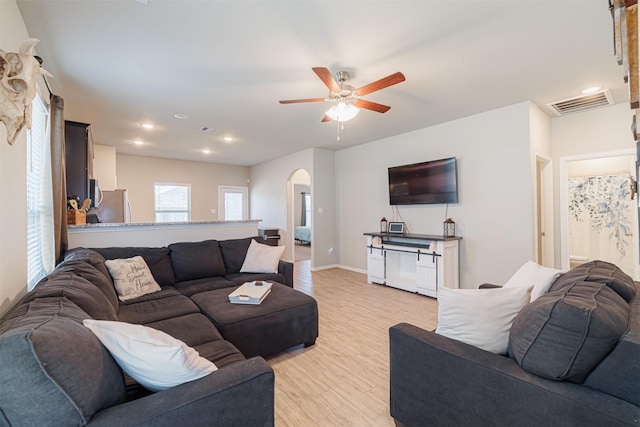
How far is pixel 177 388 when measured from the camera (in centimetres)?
105

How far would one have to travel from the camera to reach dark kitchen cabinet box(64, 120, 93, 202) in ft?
10.5

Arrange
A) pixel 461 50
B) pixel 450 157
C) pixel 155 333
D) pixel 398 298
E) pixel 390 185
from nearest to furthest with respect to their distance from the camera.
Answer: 1. pixel 155 333
2. pixel 461 50
3. pixel 398 298
4. pixel 450 157
5. pixel 390 185

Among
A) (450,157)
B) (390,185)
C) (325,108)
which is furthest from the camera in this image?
(390,185)

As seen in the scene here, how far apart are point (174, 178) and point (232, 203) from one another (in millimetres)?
1651

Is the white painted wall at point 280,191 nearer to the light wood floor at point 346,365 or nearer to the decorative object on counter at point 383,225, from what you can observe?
the decorative object on counter at point 383,225

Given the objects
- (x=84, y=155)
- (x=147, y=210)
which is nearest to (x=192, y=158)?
(x=147, y=210)

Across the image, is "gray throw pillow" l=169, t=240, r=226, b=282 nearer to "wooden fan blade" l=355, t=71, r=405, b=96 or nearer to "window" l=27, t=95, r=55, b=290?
"window" l=27, t=95, r=55, b=290

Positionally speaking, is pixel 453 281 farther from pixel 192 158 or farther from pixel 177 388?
pixel 192 158

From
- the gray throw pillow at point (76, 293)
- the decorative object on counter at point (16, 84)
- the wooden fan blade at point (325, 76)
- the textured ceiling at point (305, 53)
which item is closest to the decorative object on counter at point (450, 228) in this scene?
the textured ceiling at point (305, 53)

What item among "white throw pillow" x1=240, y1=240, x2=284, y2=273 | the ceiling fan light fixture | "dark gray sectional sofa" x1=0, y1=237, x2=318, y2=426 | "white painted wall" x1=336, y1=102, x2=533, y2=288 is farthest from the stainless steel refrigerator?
"white painted wall" x1=336, y1=102, x2=533, y2=288

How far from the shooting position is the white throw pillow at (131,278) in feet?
8.40

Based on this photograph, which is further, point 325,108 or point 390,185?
point 390,185

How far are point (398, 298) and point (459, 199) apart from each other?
1699 mm

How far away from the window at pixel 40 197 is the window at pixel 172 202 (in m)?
4.78
